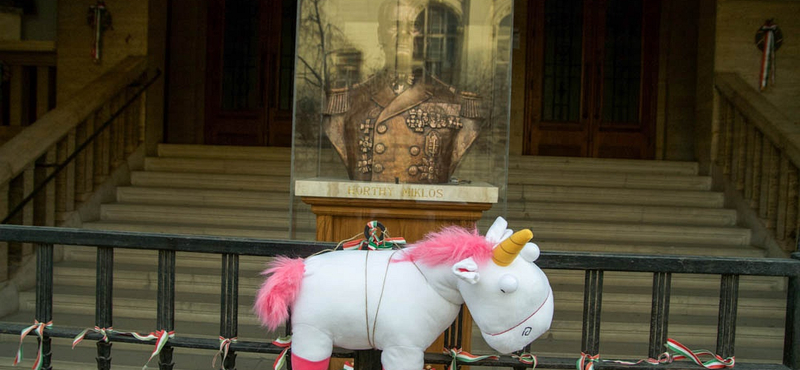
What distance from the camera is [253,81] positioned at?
9.72 metres

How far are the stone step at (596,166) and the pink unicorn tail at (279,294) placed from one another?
5863mm

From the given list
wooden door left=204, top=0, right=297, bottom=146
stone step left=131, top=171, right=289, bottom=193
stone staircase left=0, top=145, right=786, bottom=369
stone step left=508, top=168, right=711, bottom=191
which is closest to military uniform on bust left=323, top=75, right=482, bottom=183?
stone staircase left=0, top=145, right=786, bottom=369

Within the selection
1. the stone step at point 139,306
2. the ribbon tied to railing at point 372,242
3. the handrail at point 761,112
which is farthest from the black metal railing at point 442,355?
the handrail at point 761,112

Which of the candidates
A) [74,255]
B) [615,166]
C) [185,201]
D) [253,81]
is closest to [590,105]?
[615,166]

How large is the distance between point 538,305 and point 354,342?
62 cm

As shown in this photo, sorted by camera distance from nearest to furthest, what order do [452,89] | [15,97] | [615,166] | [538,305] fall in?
1. [538,305]
2. [452,89]
3. [615,166]
4. [15,97]

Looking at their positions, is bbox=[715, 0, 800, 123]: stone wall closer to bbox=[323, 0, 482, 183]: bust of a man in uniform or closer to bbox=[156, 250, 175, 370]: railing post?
bbox=[323, 0, 482, 183]: bust of a man in uniform

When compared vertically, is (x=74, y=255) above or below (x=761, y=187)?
below

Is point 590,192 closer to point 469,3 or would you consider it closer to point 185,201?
point 469,3

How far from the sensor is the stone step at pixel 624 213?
685cm

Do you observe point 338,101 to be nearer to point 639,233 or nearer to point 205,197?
point 205,197

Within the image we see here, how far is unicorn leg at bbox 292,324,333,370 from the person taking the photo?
2.13m

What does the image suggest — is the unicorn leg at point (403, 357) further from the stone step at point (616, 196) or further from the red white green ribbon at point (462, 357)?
the stone step at point (616, 196)

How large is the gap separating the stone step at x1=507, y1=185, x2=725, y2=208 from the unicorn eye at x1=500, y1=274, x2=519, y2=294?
525cm
